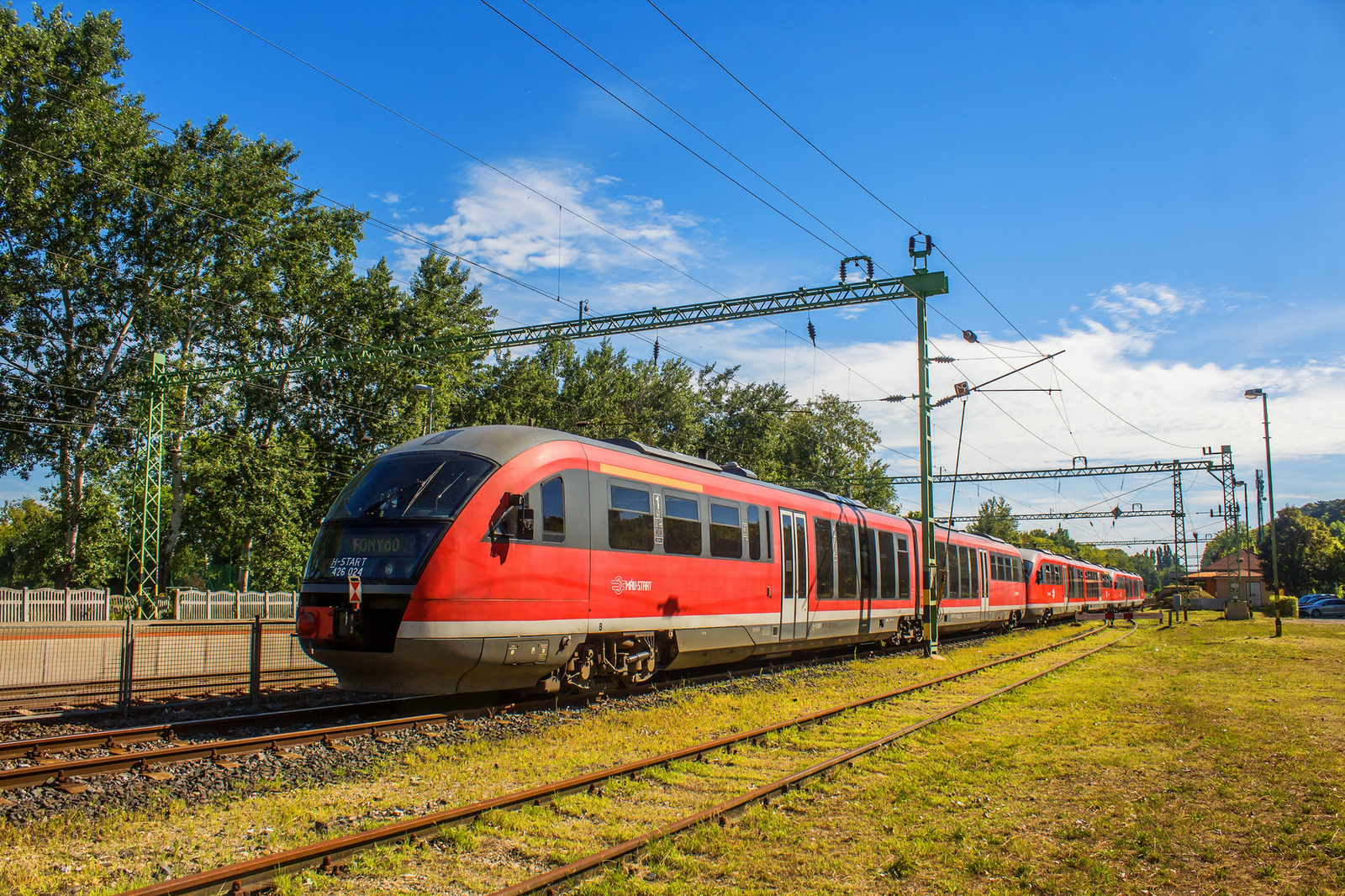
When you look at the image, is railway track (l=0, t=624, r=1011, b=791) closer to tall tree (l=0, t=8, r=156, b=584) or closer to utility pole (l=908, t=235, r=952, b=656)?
utility pole (l=908, t=235, r=952, b=656)

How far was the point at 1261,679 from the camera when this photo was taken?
55.0ft

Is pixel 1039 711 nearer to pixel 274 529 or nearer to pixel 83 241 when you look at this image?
pixel 274 529

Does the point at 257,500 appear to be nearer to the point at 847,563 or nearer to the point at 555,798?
the point at 847,563

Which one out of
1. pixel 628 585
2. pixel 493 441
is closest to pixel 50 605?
pixel 493 441

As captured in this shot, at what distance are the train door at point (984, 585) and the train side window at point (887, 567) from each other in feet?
27.8

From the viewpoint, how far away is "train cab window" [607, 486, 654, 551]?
1220 centimetres

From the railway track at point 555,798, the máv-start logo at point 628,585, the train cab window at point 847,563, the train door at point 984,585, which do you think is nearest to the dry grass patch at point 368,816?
the railway track at point 555,798

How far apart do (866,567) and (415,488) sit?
476 inches

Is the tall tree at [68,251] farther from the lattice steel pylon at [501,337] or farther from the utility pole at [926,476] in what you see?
the utility pole at [926,476]

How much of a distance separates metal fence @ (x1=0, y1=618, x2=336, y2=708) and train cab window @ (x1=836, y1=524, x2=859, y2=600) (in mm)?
9944

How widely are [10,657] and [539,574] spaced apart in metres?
9.14

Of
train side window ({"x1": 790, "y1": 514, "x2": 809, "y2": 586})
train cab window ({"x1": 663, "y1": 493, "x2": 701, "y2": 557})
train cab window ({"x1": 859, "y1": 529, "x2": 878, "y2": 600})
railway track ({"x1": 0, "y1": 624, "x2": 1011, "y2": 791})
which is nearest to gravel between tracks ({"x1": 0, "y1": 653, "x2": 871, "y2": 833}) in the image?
railway track ({"x1": 0, "y1": 624, "x2": 1011, "y2": 791})

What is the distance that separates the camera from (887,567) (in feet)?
69.3

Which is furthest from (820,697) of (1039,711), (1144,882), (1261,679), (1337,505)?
(1337,505)
